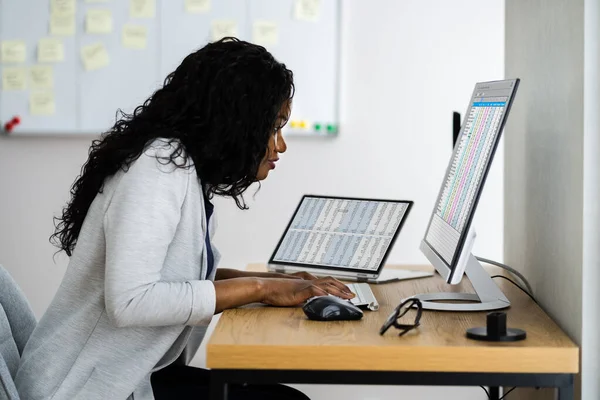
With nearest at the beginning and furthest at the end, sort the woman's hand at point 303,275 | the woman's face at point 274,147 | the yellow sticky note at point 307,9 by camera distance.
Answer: the woman's face at point 274,147
the woman's hand at point 303,275
the yellow sticky note at point 307,9

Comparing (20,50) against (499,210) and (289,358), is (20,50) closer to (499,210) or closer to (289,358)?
(499,210)

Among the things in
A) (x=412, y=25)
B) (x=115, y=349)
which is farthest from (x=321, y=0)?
(x=115, y=349)

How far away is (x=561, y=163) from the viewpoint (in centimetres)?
140

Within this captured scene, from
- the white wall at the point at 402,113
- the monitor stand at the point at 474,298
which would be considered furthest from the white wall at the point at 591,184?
the white wall at the point at 402,113

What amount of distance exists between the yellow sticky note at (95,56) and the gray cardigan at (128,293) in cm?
198

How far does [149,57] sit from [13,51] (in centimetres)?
56

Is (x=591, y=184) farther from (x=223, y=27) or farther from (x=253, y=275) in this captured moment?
(x=223, y=27)

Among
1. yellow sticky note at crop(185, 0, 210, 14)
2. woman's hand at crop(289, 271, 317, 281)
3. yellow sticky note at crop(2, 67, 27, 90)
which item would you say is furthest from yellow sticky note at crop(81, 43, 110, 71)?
woman's hand at crop(289, 271, 317, 281)

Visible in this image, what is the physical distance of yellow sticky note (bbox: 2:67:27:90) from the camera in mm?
3256

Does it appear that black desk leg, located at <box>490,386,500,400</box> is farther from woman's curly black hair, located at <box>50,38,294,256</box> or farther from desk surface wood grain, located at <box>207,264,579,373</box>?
woman's curly black hair, located at <box>50,38,294,256</box>

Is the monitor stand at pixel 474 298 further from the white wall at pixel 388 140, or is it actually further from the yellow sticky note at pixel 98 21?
the yellow sticky note at pixel 98 21

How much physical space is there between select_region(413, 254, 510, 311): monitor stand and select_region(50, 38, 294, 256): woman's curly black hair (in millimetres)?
422

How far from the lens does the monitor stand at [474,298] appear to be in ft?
4.76

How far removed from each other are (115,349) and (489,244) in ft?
7.11
